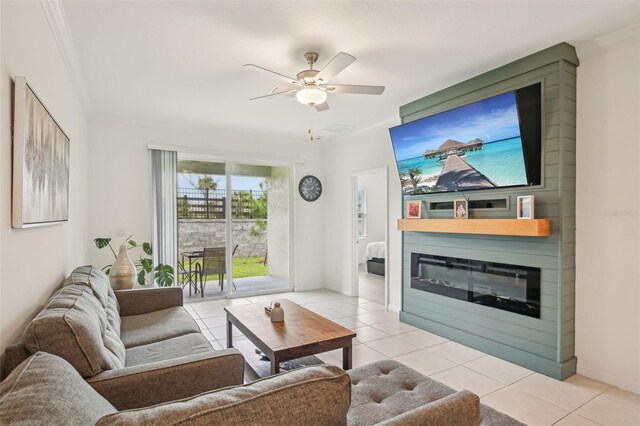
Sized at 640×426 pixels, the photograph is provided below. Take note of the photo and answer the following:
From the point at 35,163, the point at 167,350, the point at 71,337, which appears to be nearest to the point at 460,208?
the point at 167,350

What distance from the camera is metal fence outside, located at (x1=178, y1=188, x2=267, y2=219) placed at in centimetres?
533

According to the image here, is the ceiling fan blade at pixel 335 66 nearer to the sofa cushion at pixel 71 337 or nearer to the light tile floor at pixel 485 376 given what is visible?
the sofa cushion at pixel 71 337

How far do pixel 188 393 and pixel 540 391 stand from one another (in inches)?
100

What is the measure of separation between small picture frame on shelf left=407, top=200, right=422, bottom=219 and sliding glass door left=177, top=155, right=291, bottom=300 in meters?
2.55

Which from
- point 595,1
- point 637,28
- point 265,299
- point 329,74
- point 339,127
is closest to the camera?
point 595,1

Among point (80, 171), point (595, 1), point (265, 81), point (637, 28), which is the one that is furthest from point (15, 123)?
point (637, 28)

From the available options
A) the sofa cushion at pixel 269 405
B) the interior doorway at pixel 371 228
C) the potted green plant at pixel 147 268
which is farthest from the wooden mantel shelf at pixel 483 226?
the interior doorway at pixel 371 228

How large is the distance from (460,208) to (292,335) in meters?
2.12

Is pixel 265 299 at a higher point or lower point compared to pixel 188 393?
lower

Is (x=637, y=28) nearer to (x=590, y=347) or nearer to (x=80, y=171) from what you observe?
(x=590, y=347)

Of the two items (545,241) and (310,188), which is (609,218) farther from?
(310,188)

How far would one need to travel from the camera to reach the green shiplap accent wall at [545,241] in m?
2.80

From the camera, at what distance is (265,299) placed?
18.1ft

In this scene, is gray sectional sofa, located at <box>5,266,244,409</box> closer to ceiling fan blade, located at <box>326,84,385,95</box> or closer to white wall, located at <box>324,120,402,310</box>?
ceiling fan blade, located at <box>326,84,385,95</box>
